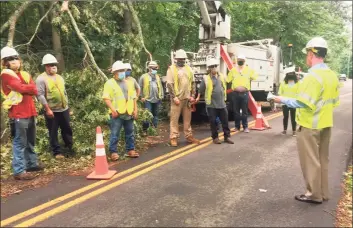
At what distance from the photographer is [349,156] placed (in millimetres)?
6898

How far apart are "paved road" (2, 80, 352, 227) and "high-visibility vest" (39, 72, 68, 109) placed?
1961mm

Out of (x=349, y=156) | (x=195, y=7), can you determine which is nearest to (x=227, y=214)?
(x=349, y=156)

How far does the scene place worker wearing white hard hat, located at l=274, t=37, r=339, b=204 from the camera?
4117 mm

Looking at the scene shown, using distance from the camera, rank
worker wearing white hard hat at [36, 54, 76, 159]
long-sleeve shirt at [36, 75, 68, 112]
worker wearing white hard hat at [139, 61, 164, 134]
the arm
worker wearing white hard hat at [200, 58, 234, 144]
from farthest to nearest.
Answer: worker wearing white hard hat at [139, 61, 164, 134]
worker wearing white hard hat at [200, 58, 234, 144]
worker wearing white hard hat at [36, 54, 76, 159]
long-sleeve shirt at [36, 75, 68, 112]
the arm

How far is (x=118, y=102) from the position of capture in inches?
241

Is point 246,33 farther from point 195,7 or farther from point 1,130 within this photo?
point 1,130

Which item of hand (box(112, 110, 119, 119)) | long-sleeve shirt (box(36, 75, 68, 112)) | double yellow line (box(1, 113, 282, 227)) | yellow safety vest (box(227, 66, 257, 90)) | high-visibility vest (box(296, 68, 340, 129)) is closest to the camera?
double yellow line (box(1, 113, 282, 227))

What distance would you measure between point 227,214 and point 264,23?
648 inches

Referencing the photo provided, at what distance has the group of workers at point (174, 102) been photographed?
4199 mm

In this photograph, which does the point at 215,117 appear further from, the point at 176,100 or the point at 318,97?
the point at 318,97

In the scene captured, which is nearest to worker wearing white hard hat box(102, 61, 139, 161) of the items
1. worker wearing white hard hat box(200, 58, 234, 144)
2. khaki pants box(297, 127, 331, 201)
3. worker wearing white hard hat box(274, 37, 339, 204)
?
worker wearing white hard hat box(200, 58, 234, 144)

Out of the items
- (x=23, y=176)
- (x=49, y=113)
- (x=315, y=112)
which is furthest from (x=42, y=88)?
(x=315, y=112)

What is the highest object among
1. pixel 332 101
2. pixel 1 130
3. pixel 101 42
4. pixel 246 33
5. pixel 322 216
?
pixel 246 33

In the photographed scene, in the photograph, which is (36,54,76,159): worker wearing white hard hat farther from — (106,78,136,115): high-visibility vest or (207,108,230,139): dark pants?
(207,108,230,139): dark pants
